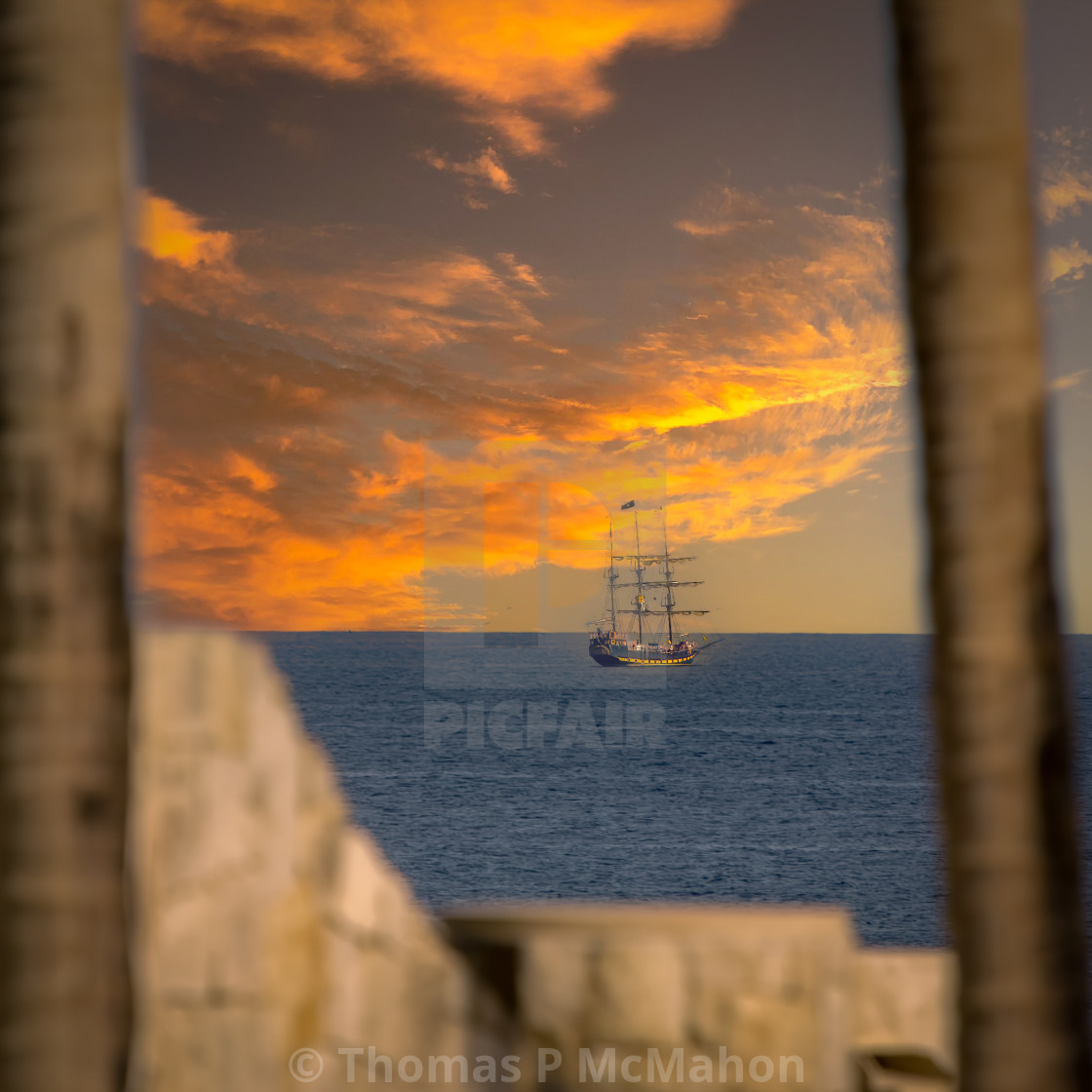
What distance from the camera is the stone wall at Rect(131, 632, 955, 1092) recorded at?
3.44 metres

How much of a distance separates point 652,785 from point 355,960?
63.9 meters

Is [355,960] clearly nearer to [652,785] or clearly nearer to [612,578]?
[652,785]

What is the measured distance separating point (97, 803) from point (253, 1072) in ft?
5.60

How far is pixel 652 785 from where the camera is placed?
216 feet

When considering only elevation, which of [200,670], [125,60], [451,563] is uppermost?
[451,563]

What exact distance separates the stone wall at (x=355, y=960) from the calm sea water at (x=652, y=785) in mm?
1853

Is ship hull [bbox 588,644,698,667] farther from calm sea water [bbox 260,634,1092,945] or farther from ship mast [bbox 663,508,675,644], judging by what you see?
ship mast [bbox 663,508,675,644]

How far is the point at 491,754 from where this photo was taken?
76500 millimetres

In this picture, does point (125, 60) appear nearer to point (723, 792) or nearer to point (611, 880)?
point (611, 880)

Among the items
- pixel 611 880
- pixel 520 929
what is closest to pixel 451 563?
pixel 611 880

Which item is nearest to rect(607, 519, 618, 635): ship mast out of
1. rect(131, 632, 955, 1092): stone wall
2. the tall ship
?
the tall ship

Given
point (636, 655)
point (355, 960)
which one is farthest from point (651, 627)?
point (355, 960)

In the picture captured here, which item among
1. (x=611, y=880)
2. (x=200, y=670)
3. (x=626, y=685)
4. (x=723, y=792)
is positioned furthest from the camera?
(x=626, y=685)

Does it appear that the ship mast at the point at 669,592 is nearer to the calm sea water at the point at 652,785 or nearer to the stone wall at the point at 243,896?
the calm sea water at the point at 652,785
